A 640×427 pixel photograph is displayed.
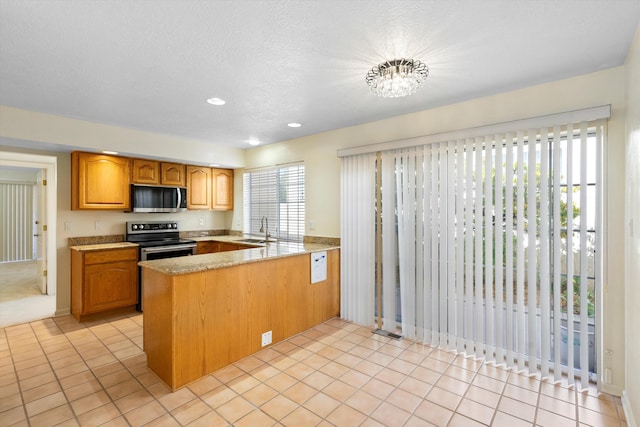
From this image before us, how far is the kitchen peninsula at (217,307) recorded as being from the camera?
2334 mm

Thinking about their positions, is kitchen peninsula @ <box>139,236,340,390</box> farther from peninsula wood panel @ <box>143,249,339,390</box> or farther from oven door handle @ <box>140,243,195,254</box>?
oven door handle @ <box>140,243,195,254</box>

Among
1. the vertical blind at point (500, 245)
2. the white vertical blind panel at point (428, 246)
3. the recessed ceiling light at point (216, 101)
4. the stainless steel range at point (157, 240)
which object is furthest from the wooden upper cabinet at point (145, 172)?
the white vertical blind panel at point (428, 246)

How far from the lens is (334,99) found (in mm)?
2893

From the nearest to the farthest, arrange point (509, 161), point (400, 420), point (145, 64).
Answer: point (400, 420), point (145, 64), point (509, 161)

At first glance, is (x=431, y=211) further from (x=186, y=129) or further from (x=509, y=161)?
(x=186, y=129)

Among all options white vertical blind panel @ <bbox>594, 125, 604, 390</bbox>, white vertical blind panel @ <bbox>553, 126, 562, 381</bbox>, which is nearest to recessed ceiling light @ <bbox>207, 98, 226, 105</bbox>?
white vertical blind panel @ <bbox>553, 126, 562, 381</bbox>

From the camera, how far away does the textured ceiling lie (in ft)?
5.22

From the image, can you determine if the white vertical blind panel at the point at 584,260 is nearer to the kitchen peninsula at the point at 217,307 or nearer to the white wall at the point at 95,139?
the kitchen peninsula at the point at 217,307

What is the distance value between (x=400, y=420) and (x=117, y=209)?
4.33 metres

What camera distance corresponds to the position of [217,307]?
2588 millimetres

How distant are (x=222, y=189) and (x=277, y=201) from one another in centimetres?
123

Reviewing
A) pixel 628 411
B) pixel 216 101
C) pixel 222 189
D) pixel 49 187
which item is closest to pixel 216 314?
pixel 216 101

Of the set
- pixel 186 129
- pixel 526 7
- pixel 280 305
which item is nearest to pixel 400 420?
pixel 280 305

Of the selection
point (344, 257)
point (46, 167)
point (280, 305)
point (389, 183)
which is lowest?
point (280, 305)
